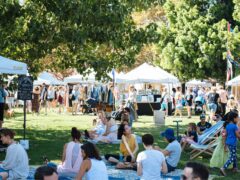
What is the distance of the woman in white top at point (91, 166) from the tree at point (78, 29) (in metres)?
6.66

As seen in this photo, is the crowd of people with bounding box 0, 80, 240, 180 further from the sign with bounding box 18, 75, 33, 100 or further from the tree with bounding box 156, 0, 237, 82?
the tree with bounding box 156, 0, 237, 82

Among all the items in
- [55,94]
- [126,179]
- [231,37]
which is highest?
[231,37]

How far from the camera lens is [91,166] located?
7.39 metres

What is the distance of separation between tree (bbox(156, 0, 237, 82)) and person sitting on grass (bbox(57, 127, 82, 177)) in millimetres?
28596

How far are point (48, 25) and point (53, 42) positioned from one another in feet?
3.85

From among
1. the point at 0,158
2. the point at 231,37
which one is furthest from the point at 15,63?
the point at 231,37

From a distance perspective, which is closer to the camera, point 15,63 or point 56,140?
point 15,63

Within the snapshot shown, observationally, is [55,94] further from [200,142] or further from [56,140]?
[200,142]

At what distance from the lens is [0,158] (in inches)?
484

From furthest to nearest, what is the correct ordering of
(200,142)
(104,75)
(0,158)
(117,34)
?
(104,75)
(117,34)
(200,142)
(0,158)

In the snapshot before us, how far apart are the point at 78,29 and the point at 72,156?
212 inches

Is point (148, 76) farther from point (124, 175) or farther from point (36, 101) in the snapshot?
point (124, 175)

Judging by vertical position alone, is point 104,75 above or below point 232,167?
above

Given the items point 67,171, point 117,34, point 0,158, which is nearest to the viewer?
point 67,171
